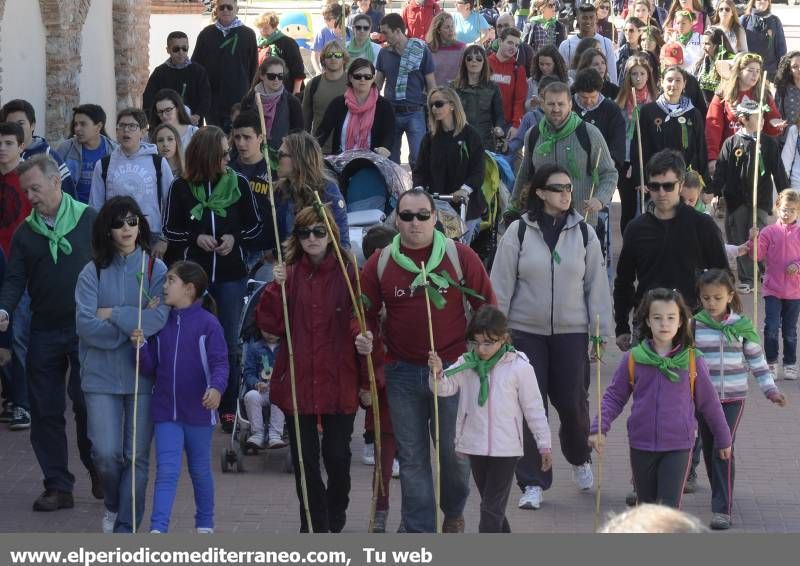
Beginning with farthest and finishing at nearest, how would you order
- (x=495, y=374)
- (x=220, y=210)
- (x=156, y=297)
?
1. (x=220, y=210)
2. (x=156, y=297)
3. (x=495, y=374)

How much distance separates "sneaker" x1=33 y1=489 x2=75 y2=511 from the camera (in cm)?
943

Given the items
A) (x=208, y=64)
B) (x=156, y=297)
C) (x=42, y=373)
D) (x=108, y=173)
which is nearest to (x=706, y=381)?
(x=156, y=297)

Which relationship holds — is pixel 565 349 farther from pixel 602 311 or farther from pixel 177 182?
pixel 177 182

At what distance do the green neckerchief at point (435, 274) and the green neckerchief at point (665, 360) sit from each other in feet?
2.67

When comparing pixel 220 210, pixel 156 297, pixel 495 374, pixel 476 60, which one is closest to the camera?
pixel 495 374

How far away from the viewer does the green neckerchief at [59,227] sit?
9.24 m

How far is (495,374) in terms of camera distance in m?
8.09

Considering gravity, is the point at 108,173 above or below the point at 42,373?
above

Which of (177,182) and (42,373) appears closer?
(42,373)

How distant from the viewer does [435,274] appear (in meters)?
8.20

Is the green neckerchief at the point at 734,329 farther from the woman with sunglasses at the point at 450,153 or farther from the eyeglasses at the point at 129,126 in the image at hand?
the eyeglasses at the point at 129,126

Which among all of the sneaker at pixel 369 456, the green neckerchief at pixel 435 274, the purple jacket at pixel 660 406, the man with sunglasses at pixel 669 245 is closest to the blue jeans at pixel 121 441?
the green neckerchief at pixel 435 274

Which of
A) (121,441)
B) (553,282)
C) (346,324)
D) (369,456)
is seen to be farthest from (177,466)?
(553,282)

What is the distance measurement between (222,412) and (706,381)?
3633mm
